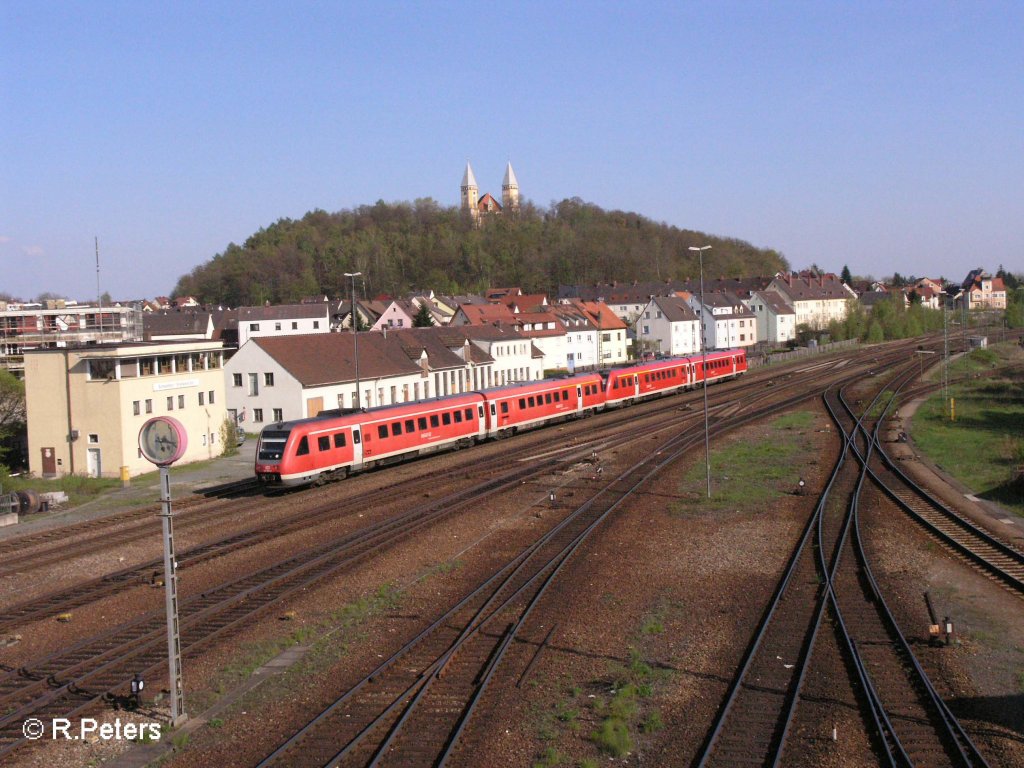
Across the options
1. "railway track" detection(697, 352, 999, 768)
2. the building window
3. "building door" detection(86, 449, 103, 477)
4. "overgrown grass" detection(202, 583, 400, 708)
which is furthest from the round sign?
"building door" detection(86, 449, 103, 477)

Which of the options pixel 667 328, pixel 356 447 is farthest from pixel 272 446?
pixel 667 328

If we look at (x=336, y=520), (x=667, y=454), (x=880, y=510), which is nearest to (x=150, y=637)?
(x=336, y=520)

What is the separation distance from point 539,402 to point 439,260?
332 feet

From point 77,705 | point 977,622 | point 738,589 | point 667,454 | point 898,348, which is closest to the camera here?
point 77,705

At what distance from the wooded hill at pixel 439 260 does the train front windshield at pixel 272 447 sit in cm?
10810

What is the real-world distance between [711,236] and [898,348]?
68.7 meters

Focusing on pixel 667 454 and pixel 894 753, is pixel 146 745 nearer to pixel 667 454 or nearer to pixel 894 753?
pixel 894 753

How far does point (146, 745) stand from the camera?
11.5m

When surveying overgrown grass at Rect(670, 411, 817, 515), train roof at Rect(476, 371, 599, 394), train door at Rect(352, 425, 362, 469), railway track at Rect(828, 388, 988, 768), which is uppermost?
train roof at Rect(476, 371, 599, 394)

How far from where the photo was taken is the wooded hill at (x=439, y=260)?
13900 cm

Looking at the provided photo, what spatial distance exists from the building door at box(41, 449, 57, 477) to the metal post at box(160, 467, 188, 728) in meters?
28.6

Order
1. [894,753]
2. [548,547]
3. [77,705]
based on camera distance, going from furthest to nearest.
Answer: [548,547] → [77,705] → [894,753]

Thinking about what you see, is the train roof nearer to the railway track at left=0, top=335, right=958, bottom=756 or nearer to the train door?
the train door

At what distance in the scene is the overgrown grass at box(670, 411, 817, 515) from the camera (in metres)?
26.4
